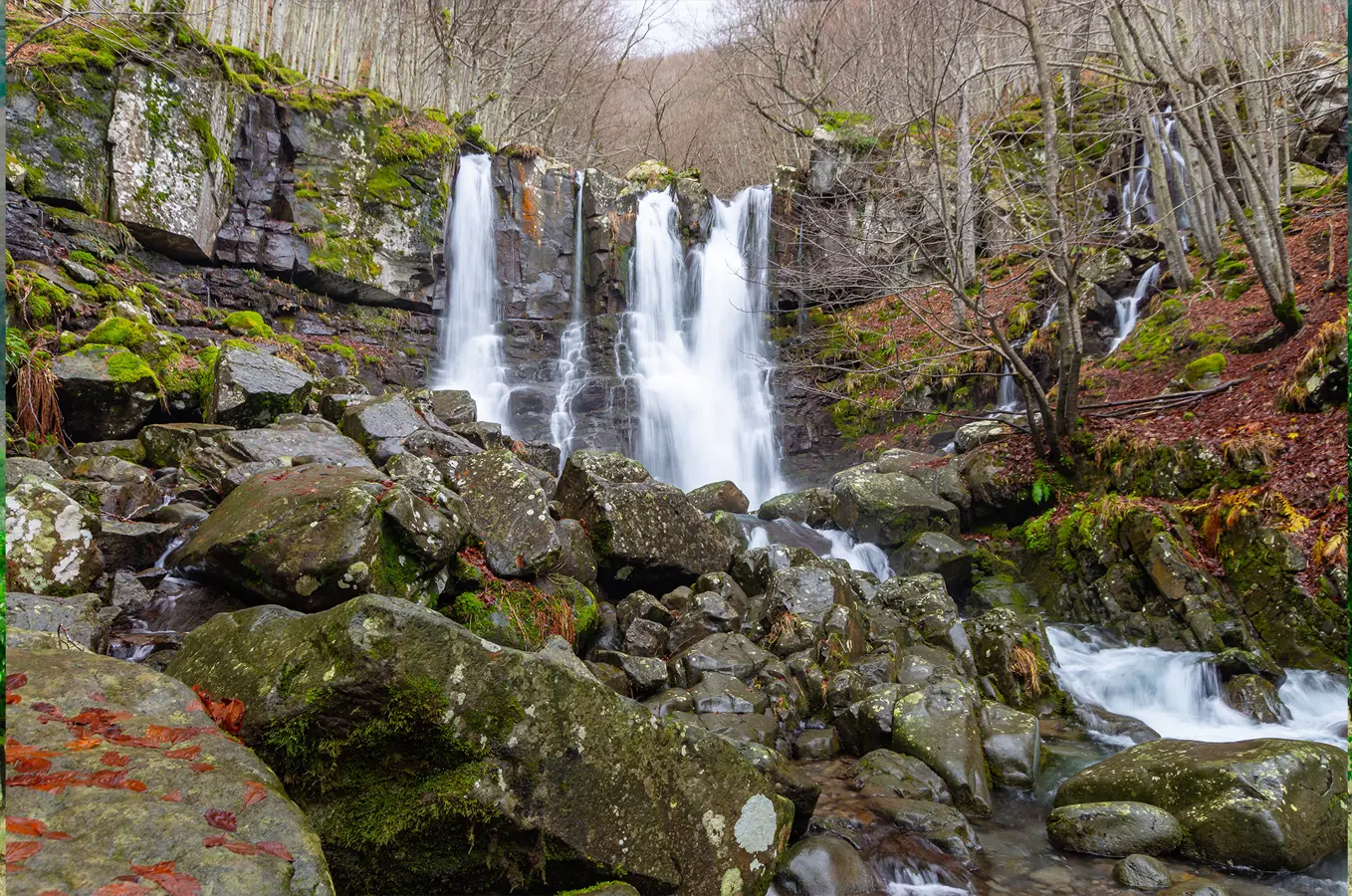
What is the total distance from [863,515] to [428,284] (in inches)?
382

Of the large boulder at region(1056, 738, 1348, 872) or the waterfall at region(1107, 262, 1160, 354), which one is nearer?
the large boulder at region(1056, 738, 1348, 872)

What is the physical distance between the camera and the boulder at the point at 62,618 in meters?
3.36

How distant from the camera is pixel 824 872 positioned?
3424 millimetres

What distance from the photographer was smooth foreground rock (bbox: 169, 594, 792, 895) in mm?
2516

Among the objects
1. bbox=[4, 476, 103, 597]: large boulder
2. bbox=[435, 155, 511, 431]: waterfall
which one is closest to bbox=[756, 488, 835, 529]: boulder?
bbox=[435, 155, 511, 431]: waterfall

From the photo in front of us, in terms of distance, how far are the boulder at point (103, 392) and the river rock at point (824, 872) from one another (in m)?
6.71

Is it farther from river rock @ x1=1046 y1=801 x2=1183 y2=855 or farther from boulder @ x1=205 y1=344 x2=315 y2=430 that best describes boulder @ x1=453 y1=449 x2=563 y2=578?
river rock @ x1=1046 y1=801 x2=1183 y2=855

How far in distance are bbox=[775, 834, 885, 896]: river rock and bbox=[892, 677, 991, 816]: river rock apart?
1.09 metres

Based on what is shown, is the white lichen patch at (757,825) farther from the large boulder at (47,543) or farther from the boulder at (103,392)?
the boulder at (103,392)

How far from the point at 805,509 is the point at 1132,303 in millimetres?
6480

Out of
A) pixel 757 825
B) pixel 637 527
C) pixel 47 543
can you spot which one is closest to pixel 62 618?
pixel 47 543

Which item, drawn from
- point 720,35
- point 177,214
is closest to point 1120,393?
point 177,214

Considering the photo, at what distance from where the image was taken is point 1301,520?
5996 mm

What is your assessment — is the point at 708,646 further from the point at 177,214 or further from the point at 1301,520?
the point at 177,214
